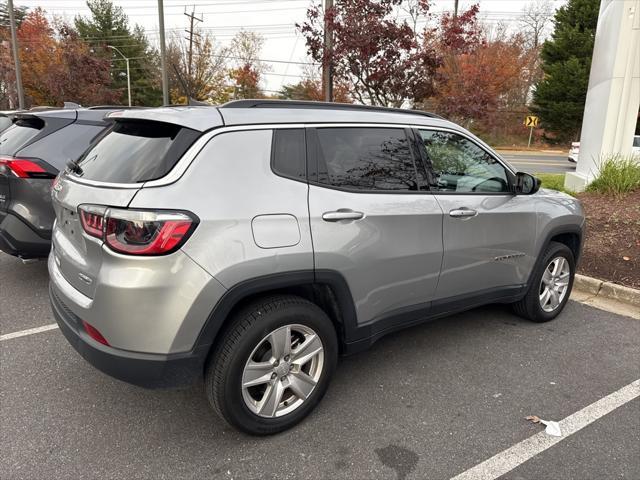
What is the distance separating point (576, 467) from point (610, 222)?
196 inches

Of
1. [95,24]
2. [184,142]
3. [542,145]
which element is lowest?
[542,145]

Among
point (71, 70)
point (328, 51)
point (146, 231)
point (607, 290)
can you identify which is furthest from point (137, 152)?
point (71, 70)

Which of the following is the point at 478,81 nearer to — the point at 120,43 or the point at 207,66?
the point at 207,66

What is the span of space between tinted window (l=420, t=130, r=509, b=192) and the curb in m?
2.20

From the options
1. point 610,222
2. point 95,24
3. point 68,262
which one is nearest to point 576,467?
point 68,262

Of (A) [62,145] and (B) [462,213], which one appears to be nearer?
(B) [462,213]

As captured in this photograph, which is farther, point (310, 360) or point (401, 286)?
point (401, 286)

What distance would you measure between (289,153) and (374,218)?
646mm

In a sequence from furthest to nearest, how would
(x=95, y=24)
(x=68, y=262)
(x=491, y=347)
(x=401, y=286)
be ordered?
(x=95, y=24), (x=491, y=347), (x=401, y=286), (x=68, y=262)

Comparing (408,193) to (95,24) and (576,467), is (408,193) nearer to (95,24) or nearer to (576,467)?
(576,467)

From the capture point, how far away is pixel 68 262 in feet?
8.64

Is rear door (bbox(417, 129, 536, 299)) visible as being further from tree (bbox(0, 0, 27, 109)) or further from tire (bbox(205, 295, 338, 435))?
tree (bbox(0, 0, 27, 109))

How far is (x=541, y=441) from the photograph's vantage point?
2705 millimetres

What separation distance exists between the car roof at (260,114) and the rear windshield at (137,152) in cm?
5
